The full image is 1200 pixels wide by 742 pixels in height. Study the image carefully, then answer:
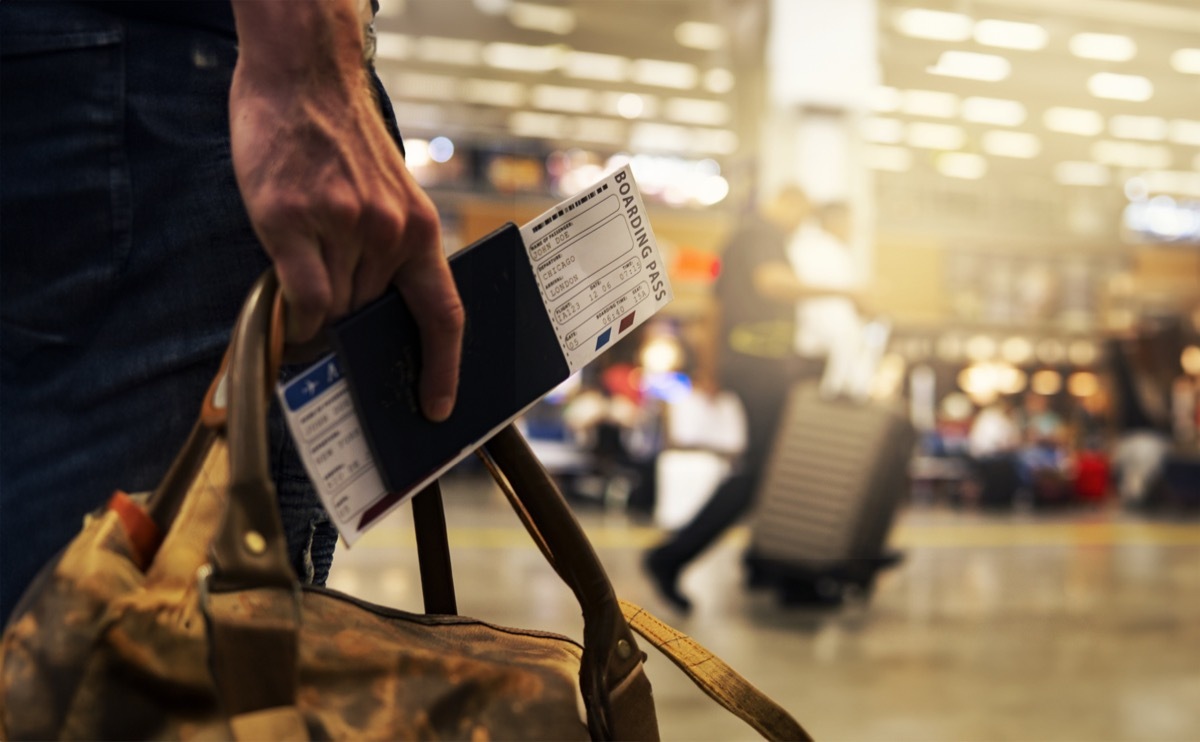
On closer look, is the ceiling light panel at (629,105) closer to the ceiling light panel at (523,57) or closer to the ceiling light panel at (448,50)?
the ceiling light panel at (523,57)

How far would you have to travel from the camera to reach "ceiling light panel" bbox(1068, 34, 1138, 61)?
40.2 feet

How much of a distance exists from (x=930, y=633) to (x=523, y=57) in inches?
454

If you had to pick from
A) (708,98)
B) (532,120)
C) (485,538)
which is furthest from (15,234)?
(532,120)

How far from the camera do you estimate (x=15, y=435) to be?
74 cm

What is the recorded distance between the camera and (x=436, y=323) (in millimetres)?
613

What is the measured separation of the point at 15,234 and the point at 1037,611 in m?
4.47

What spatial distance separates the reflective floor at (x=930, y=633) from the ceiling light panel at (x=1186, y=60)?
8301mm

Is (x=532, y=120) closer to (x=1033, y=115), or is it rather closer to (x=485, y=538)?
(x=1033, y=115)

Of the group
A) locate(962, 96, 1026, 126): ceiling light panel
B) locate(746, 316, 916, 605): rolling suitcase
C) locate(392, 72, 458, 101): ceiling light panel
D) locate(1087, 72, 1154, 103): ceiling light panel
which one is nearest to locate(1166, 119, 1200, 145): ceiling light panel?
locate(1087, 72, 1154, 103): ceiling light panel

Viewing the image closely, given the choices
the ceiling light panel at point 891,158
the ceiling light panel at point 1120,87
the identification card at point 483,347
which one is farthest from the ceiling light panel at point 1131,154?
the identification card at point 483,347

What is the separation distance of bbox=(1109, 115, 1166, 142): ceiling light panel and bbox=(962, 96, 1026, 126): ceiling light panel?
1519mm


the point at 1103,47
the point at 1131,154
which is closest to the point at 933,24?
the point at 1103,47

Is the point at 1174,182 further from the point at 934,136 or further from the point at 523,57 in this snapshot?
the point at 523,57

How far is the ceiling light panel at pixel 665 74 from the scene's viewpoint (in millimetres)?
13977
